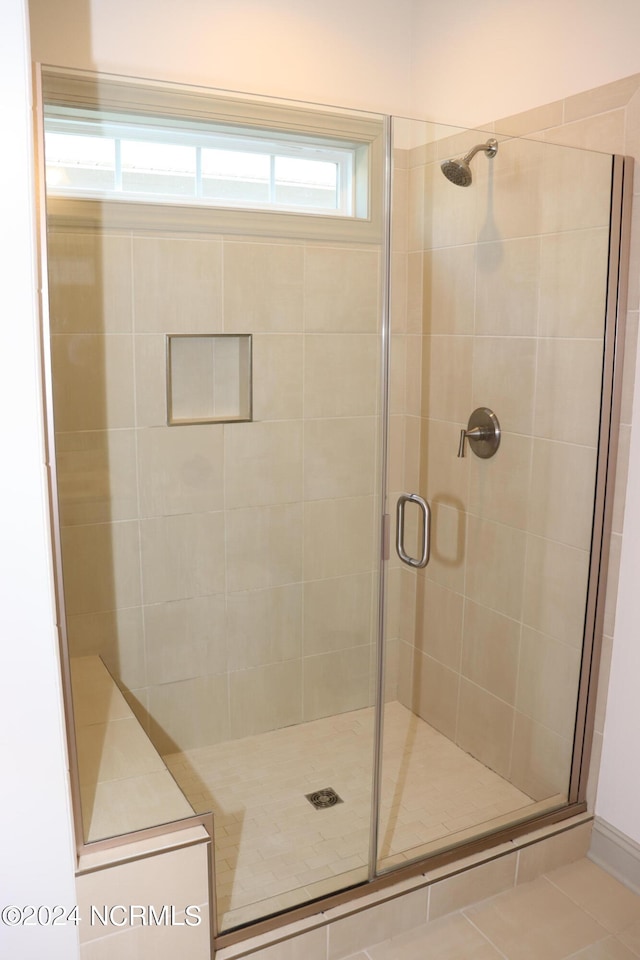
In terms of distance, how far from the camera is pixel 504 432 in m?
2.06

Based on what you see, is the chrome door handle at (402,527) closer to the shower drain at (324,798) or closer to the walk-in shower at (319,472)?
the walk-in shower at (319,472)

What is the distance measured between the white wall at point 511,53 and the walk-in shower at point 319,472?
272 mm

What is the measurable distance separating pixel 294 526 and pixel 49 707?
69cm

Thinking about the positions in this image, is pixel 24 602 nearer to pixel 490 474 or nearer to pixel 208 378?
pixel 208 378

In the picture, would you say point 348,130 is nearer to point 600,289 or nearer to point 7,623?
point 600,289

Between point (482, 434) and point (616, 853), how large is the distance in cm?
120

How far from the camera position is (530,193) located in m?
1.96

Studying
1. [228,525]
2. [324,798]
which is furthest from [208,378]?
[324,798]

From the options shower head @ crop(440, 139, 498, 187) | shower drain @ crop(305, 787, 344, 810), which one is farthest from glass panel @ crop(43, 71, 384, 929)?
shower head @ crop(440, 139, 498, 187)

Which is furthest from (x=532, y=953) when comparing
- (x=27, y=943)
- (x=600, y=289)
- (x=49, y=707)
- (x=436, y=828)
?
(x=600, y=289)

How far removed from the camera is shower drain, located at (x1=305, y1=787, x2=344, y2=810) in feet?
6.46

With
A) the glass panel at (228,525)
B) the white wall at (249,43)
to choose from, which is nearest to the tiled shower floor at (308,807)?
the glass panel at (228,525)

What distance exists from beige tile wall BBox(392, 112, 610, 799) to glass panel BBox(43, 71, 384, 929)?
0.16 meters

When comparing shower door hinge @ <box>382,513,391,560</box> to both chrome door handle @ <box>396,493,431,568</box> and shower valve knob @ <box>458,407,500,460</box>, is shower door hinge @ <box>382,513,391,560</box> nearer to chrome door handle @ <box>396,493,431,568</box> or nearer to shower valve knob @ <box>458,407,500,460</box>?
chrome door handle @ <box>396,493,431,568</box>
